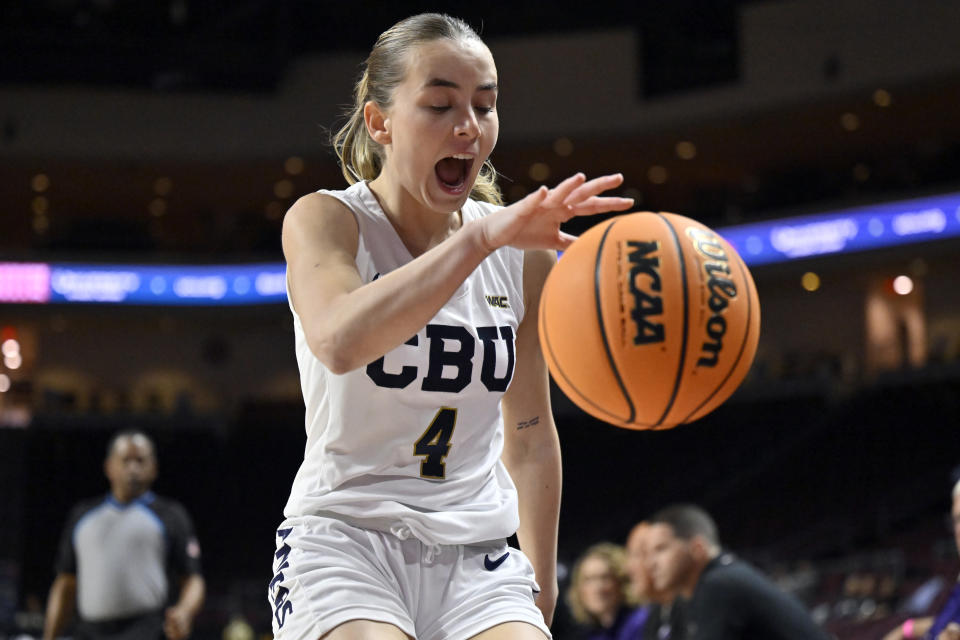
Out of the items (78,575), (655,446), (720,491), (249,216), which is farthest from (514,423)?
(249,216)

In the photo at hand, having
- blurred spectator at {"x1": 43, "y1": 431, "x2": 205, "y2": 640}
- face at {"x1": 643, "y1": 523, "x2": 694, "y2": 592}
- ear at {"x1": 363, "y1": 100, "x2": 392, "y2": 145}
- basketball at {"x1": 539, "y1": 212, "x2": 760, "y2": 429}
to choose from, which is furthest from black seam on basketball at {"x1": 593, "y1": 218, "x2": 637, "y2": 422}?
blurred spectator at {"x1": 43, "y1": 431, "x2": 205, "y2": 640}

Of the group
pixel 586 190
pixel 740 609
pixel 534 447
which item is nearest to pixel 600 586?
pixel 740 609

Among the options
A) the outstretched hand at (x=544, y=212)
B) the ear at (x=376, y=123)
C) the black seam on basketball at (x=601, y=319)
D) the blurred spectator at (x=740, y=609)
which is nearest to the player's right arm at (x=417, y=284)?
the outstretched hand at (x=544, y=212)

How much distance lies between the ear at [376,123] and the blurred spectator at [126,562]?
472 centimetres

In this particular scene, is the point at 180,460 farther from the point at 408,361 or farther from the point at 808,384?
the point at 408,361

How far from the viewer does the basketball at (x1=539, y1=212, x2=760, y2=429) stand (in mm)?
2566

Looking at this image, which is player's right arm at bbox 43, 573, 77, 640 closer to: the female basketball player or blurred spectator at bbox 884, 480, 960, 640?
blurred spectator at bbox 884, 480, 960, 640

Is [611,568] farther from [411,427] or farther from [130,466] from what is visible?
[411,427]

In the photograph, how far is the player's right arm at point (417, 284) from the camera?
2.22m

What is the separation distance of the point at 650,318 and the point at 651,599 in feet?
10.9

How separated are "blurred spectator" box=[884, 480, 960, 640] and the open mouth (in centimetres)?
295

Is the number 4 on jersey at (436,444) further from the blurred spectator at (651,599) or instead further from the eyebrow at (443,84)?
the blurred spectator at (651,599)

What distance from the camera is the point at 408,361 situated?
2547mm

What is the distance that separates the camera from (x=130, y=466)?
23.6ft
